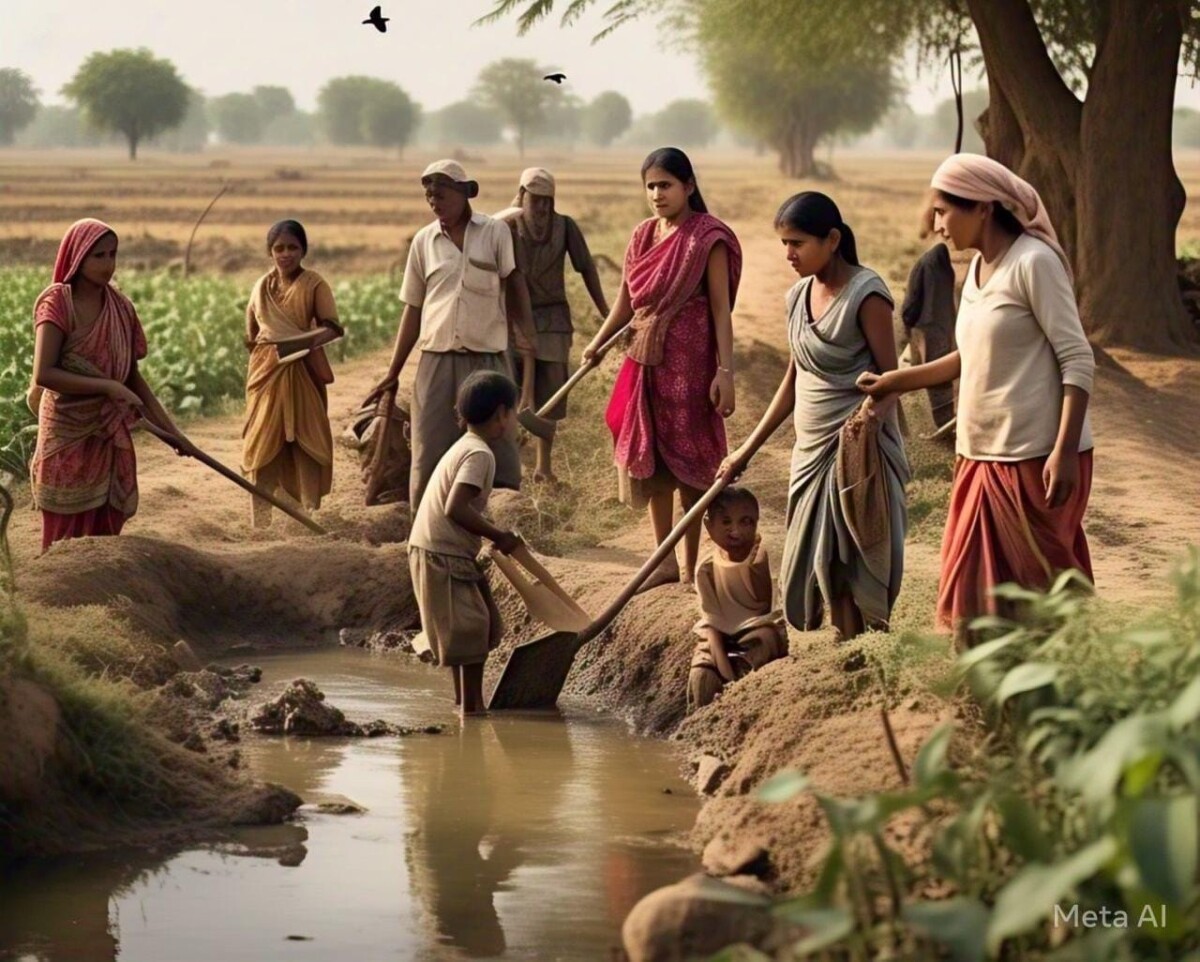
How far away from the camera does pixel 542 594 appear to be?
25.1ft

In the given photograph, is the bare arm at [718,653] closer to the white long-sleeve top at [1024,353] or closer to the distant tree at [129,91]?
the white long-sleeve top at [1024,353]

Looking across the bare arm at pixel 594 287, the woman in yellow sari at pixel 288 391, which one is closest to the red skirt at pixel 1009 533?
the bare arm at pixel 594 287

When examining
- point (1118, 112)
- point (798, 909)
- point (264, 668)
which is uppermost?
point (1118, 112)

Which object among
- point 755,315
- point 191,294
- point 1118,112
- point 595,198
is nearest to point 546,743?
point 1118,112

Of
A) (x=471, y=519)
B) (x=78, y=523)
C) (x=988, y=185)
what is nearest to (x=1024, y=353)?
(x=988, y=185)

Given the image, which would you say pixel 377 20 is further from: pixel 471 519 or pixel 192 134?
pixel 192 134

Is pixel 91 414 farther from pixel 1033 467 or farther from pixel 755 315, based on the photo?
pixel 755 315

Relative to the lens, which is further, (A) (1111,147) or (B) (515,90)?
(B) (515,90)

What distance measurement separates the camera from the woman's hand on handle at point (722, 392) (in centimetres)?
834

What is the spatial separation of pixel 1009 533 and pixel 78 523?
458cm

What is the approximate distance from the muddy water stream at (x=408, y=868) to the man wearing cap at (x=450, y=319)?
5.74ft

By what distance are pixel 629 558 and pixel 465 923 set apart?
4657mm

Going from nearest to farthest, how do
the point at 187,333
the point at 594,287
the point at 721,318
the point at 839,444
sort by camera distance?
the point at 839,444 → the point at 721,318 → the point at 594,287 → the point at 187,333

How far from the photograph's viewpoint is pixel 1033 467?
18.8ft
